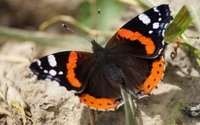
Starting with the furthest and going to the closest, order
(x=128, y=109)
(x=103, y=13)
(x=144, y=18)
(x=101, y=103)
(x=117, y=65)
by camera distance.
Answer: (x=103, y=13) < (x=117, y=65) < (x=144, y=18) < (x=101, y=103) < (x=128, y=109)

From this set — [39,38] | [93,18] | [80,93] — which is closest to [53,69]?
[80,93]

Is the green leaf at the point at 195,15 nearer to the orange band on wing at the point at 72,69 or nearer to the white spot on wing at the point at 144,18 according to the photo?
the white spot on wing at the point at 144,18

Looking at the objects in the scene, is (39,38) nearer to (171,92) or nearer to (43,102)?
(43,102)

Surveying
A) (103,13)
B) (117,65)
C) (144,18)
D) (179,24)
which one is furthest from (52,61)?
(103,13)

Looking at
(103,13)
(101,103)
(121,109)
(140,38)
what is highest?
(103,13)

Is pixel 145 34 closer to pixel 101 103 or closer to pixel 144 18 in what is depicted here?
pixel 144 18

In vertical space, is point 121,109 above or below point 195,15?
below
